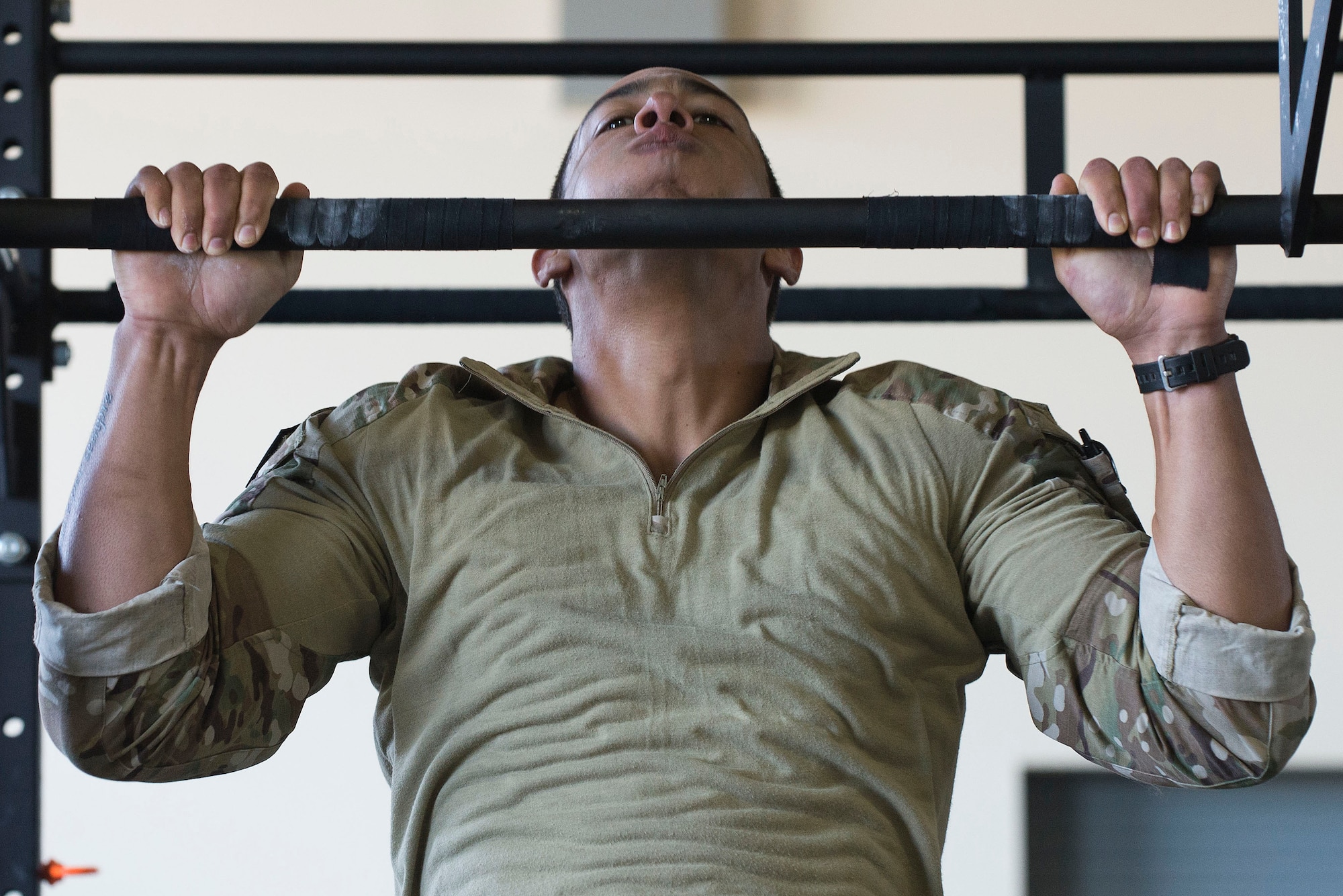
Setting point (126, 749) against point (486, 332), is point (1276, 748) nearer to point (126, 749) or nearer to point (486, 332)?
point (126, 749)

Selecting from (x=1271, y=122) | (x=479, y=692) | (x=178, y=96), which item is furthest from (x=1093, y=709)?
(x=178, y=96)

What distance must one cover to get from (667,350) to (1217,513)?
58 cm

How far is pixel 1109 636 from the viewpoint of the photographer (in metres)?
1.22

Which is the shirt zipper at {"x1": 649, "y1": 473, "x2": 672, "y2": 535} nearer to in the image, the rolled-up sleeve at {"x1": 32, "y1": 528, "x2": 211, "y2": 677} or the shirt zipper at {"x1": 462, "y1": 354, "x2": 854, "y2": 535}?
the shirt zipper at {"x1": 462, "y1": 354, "x2": 854, "y2": 535}

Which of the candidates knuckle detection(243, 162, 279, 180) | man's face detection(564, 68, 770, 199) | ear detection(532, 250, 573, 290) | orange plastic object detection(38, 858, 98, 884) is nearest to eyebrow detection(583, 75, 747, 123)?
man's face detection(564, 68, 770, 199)

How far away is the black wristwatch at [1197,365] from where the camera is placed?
115 cm

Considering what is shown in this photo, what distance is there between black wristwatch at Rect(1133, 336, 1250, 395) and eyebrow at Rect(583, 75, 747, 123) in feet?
2.09

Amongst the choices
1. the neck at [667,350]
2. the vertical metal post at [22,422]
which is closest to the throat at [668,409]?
the neck at [667,350]

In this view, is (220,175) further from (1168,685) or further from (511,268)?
(511,268)

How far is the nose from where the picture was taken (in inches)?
60.4

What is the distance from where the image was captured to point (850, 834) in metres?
1.21

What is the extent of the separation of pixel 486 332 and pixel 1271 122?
6.43ft

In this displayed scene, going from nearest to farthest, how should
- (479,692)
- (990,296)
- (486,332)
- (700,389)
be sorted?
(479,692) < (700,389) < (990,296) < (486,332)

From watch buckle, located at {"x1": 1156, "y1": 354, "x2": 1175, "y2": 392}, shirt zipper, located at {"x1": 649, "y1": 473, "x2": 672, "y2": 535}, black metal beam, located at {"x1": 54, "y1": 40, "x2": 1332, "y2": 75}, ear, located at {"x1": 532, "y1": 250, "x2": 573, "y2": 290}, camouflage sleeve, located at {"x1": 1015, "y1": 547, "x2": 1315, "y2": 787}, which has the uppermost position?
black metal beam, located at {"x1": 54, "y1": 40, "x2": 1332, "y2": 75}
